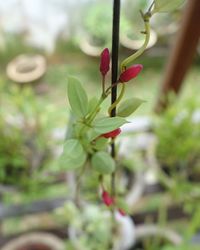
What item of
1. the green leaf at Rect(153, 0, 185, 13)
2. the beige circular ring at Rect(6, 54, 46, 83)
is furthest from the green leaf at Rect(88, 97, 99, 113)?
the beige circular ring at Rect(6, 54, 46, 83)

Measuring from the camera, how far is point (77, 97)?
356mm

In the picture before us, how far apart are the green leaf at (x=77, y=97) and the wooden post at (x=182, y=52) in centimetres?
64

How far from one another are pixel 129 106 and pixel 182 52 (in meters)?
0.69

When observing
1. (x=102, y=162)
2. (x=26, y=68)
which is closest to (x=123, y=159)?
(x=102, y=162)

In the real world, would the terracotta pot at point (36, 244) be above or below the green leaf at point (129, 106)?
above

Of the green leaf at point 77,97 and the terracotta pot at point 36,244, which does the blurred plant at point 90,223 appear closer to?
the terracotta pot at point 36,244

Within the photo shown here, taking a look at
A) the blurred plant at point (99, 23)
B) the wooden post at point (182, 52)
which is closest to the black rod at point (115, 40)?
the wooden post at point (182, 52)

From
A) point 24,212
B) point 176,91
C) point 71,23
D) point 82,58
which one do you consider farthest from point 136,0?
point 24,212

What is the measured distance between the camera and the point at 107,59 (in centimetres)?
33

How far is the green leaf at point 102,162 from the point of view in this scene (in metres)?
0.44

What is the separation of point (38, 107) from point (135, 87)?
2.39ft

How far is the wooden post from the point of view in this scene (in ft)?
2.95

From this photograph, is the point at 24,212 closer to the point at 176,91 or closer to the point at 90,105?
the point at 176,91

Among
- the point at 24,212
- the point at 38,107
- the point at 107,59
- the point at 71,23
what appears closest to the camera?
the point at 107,59
